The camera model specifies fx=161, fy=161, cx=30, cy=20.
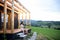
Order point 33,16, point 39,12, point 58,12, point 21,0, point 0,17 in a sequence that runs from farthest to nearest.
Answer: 1. point 0,17
2. point 21,0
3. point 33,16
4. point 39,12
5. point 58,12

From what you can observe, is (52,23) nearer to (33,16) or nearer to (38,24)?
(38,24)

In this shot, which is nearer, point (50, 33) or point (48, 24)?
point (50, 33)

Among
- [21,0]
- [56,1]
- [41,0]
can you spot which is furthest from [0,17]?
[56,1]

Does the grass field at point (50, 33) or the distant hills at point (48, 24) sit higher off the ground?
the distant hills at point (48, 24)

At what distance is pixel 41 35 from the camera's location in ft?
16.7

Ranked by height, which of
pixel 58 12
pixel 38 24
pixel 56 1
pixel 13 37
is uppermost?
pixel 56 1

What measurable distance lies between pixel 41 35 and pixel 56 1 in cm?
119

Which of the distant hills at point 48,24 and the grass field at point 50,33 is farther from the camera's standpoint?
the distant hills at point 48,24

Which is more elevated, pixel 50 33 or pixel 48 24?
pixel 48 24

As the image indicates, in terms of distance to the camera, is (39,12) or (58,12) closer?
(58,12)

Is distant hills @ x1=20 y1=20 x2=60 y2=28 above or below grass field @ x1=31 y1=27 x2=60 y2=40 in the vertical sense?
above

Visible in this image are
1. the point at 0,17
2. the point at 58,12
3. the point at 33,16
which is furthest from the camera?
the point at 0,17

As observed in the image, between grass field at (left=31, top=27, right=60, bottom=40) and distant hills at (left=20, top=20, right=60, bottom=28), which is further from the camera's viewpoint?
distant hills at (left=20, top=20, right=60, bottom=28)

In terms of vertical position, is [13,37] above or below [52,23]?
below
